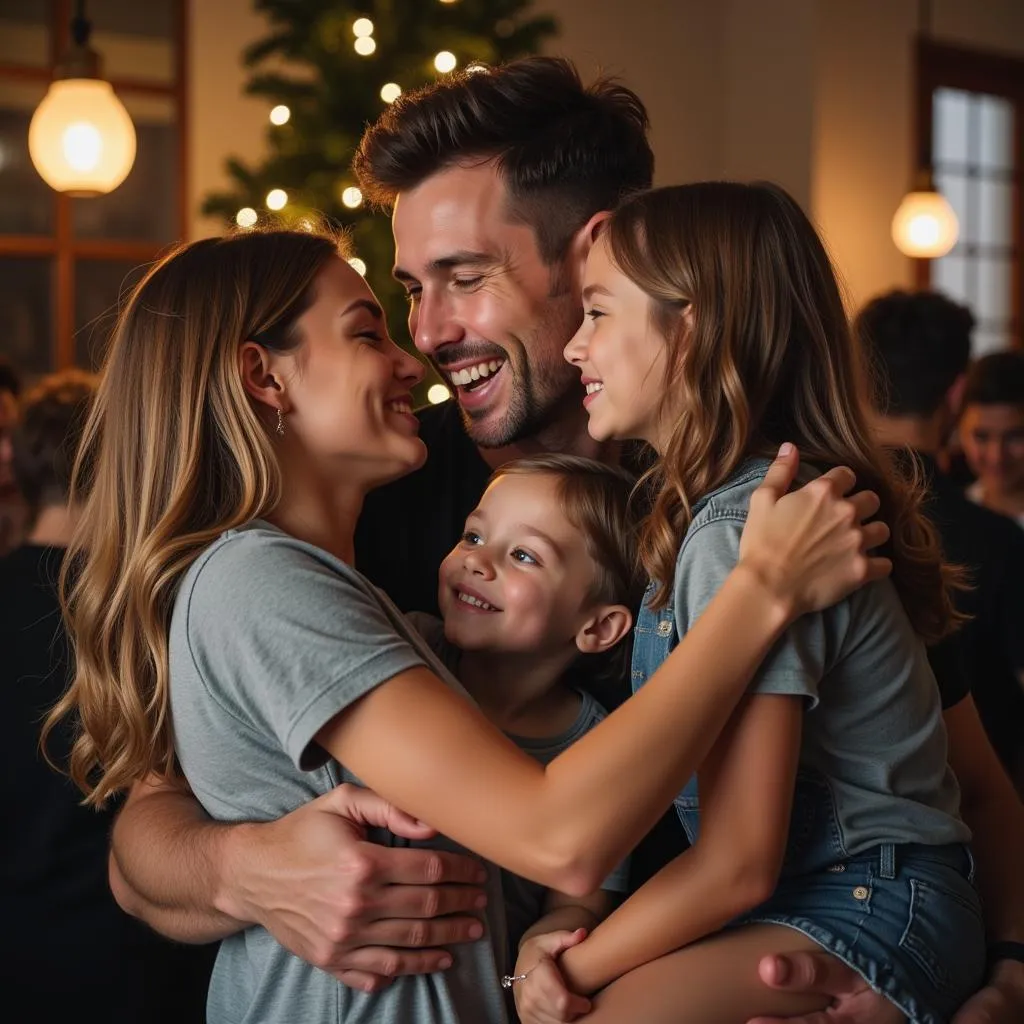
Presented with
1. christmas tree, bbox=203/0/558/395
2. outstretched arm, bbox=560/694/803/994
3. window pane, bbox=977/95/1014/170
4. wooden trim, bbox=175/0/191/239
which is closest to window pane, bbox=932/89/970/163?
window pane, bbox=977/95/1014/170

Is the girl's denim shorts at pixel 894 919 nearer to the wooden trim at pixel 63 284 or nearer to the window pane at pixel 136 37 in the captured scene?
the wooden trim at pixel 63 284

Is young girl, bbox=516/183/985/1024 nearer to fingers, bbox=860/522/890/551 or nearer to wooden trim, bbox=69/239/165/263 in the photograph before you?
fingers, bbox=860/522/890/551

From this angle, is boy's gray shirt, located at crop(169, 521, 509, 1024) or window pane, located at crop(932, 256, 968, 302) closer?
boy's gray shirt, located at crop(169, 521, 509, 1024)

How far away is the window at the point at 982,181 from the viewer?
729 cm

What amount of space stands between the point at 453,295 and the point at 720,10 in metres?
5.35

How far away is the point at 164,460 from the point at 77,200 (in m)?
4.36

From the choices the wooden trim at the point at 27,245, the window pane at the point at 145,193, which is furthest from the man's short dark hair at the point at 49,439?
the window pane at the point at 145,193

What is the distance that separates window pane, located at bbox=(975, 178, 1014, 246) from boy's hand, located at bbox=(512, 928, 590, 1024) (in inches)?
266

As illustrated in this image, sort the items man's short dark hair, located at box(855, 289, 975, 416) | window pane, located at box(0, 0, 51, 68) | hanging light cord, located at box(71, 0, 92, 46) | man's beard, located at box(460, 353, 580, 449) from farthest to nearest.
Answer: window pane, located at box(0, 0, 51, 68) < hanging light cord, located at box(71, 0, 92, 46) < man's short dark hair, located at box(855, 289, 975, 416) < man's beard, located at box(460, 353, 580, 449)

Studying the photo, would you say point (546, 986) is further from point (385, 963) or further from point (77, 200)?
point (77, 200)

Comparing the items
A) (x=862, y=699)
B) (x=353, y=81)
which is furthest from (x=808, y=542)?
(x=353, y=81)

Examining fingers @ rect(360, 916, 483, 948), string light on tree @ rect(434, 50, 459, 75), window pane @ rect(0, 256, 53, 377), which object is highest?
string light on tree @ rect(434, 50, 459, 75)

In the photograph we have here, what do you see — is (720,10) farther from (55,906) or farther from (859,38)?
(55,906)

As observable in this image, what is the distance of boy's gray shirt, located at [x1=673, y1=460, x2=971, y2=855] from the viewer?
4.66ft
